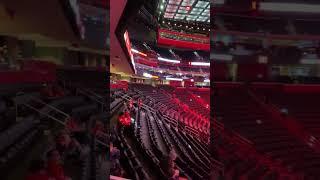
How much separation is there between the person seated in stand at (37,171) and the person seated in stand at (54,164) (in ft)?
0.15

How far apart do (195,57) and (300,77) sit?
0.91 m

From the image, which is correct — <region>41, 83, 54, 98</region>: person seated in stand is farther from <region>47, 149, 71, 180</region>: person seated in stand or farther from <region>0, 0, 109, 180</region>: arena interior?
<region>47, 149, 71, 180</region>: person seated in stand

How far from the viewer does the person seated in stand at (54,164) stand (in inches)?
80.4

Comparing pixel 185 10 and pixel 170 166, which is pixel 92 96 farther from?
pixel 185 10

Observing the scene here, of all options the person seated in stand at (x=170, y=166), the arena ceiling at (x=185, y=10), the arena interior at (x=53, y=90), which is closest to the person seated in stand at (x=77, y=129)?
the arena interior at (x=53, y=90)

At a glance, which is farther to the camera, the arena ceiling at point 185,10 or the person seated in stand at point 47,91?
the arena ceiling at point 185,10

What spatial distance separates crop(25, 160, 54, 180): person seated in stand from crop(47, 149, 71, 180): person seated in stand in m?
0.05

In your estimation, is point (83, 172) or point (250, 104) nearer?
point (83, 172)

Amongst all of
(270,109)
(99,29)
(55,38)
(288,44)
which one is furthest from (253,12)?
(55,38)

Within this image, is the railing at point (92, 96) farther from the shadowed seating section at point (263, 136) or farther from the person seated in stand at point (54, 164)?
the shadowed seating section at point (263, 136)

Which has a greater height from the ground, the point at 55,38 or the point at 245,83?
the point at 55,38

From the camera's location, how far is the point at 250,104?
3.13 metres

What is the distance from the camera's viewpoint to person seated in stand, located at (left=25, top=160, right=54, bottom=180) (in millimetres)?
1944

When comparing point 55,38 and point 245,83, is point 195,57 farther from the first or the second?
point 55,38
